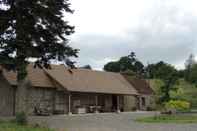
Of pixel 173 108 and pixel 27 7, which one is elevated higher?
pixel 27 7

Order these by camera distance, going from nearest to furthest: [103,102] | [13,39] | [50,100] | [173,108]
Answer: [13,39]
[173,108]
[50,100]
[103,102]

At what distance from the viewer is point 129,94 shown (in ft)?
235

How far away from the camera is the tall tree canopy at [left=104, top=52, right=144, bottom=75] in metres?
125

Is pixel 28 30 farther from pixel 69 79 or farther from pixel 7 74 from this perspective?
pixel 69 79

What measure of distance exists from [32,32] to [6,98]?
2022 cm

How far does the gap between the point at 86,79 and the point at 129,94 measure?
7403 millimetres

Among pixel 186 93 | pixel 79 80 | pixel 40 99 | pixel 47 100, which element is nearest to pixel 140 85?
pixel 186 93

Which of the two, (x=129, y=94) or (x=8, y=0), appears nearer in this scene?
(x=8, y=0)

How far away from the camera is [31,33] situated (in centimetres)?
3703

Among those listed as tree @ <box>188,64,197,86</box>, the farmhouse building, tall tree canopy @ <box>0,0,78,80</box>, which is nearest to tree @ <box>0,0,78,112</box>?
tall tree canopy @ <box>0,0,78,80</box>

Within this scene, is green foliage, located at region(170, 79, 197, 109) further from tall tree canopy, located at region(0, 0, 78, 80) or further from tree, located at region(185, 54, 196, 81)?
tall tree canopy, located at region(0, 0, 78, 80)

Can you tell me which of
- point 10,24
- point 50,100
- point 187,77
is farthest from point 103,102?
point 187,77

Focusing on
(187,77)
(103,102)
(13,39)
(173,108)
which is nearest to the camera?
(13,39)

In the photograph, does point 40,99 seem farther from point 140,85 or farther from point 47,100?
point 140,85
